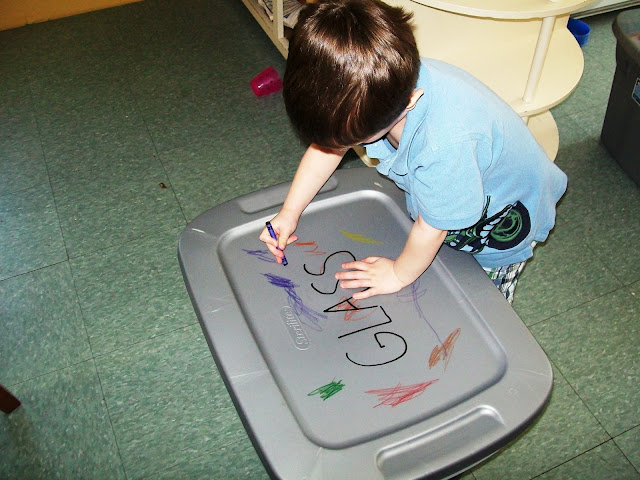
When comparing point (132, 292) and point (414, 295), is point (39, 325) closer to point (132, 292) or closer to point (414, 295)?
point (132, 292)

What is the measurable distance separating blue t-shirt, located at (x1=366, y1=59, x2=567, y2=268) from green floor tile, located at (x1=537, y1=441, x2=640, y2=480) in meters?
0.43

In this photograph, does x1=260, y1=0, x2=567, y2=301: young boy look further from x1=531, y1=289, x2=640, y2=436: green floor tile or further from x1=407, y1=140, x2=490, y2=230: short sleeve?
x1=531, y1=289, x2=640, y2=436: green floor tile

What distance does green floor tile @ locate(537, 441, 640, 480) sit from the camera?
3.24 ft

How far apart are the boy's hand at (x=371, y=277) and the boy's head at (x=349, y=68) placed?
21 cm

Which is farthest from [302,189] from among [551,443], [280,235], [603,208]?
[603,208]

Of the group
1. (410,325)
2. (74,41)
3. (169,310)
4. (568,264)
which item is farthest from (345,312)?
(74,41)

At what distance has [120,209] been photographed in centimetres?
137

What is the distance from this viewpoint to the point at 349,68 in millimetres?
571

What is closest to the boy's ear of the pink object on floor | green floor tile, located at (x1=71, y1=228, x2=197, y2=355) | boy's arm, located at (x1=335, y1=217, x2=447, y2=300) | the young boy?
the young boy

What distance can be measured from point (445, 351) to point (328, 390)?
143 millimetres

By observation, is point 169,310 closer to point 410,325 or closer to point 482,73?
point 410,325

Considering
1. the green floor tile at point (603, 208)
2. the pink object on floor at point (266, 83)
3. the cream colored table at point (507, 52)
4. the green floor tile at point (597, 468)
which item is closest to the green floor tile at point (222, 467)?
the green floor tile at point (597, 468)

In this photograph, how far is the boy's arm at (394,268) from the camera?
718 mm

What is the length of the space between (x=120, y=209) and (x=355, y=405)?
89 centimetres
